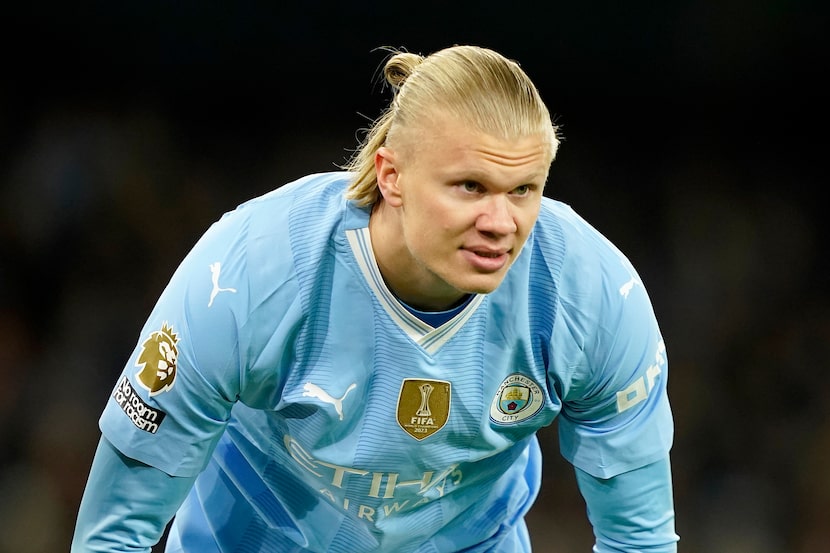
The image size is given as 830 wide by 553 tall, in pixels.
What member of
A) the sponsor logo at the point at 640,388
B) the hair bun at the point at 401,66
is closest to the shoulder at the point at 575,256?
the sponsor logo at the point at 640,388

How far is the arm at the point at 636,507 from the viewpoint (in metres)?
1.99

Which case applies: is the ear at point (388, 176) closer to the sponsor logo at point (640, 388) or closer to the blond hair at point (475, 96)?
the blond hair at point (475, 96)

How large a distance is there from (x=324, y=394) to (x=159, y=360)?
9.4 inches

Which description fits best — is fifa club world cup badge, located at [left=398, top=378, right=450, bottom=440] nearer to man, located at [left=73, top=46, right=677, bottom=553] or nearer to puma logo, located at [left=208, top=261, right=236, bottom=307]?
man, located at [left=73, top=46, right=677, bottom=553]

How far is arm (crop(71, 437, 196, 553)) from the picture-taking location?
1863 millimetres

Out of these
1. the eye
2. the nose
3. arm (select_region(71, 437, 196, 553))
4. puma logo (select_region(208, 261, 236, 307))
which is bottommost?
arm (select_region(71, 437, 196, 553))

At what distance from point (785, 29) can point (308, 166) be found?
1411 mm

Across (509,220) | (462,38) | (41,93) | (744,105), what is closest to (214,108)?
(41,93)

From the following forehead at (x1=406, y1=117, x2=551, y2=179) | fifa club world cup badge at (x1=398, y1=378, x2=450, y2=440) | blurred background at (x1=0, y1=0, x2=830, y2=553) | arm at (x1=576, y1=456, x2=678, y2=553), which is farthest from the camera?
blurred background at (x1=0, y1=0, x2=830, y2=553)

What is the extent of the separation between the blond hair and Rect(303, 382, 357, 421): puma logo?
37 centimetres

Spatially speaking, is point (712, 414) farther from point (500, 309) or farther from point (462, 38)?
point (500, 309)

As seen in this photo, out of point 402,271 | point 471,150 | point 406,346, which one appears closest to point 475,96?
point 471,150

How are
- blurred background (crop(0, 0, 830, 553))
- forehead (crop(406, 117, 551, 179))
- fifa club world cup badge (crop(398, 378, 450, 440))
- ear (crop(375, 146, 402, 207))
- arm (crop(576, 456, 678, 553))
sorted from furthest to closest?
blurred background (crop(0, 0, 830, 553)), arm (crop(576, 456, 678, 553)), fifa club world cup badge (crop(398, 378, 450, 440)), ear (crop(375, 146, 402, 207)), forehead (crop(406, 117, 551, 179))

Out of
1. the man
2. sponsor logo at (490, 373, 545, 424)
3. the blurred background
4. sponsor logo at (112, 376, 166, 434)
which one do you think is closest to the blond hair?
the man
